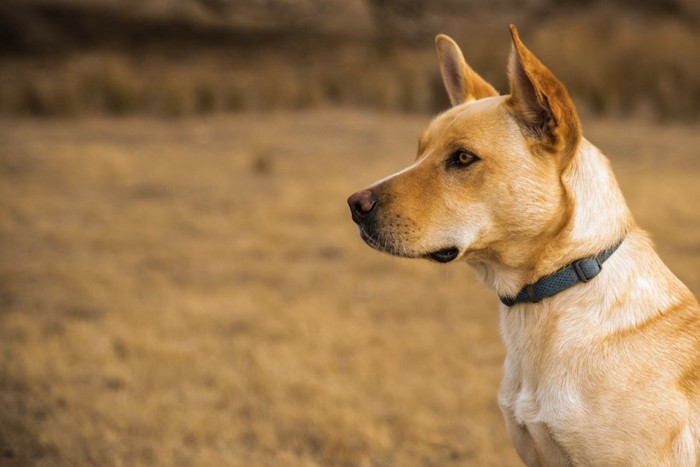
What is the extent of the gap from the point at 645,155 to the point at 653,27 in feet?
13.7

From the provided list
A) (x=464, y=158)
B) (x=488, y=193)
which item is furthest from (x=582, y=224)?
(x=464, y=158)

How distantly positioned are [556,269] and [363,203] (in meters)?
0.69

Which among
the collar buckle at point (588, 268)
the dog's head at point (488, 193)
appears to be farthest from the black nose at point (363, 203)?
the collar buckle at point (588, 268)

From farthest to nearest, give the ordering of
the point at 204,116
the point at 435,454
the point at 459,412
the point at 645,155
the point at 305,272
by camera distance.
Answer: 1. the point at 204,116
2. the point at 645,155
3. the point at 305,272
4. the point at 459,412
5. the point at 435,454

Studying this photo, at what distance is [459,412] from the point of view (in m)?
4.89

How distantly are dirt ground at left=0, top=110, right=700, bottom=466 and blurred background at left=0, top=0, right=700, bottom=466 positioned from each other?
0.9 inches

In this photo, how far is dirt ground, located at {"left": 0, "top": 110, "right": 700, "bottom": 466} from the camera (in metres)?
4.48

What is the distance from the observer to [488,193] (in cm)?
300

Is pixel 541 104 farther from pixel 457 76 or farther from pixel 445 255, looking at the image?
pixel 457 76

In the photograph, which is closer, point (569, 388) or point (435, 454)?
point (569, 388)

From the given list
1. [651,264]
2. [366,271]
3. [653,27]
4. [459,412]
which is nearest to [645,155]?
[653,27]

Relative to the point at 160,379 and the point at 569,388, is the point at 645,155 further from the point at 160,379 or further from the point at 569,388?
the point at 569,388

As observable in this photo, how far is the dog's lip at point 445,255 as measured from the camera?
300 cm

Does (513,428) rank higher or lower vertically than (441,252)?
lower
